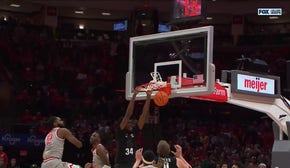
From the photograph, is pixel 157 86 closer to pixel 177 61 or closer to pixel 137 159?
pixel 177 61

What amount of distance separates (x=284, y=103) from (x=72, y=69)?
19313 millimetres

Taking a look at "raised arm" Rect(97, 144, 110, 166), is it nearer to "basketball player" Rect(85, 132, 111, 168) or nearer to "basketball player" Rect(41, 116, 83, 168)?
"basketball player" Rect(85, 132, 111, 168)

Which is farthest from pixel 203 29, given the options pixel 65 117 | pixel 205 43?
pixel 65 117

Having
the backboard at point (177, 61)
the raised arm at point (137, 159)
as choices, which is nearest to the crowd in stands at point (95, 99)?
the backboard at point (177, 61)

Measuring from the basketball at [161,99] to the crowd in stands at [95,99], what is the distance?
11246mm

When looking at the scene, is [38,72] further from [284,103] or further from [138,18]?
[284,103]

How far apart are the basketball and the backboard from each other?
623mm

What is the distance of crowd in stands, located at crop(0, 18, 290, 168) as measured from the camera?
74.1ft

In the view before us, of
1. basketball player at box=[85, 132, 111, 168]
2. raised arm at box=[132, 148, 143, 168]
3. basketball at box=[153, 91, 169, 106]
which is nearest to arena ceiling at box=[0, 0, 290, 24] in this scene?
basketball at box=[153, 91, 169, 106]

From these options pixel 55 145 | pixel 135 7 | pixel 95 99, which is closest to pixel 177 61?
pixel 55 145

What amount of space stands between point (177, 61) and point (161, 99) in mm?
1471

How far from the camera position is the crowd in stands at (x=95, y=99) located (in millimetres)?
22578

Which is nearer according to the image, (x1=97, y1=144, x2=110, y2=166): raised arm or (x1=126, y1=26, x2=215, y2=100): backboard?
(x1=97, y1=144, x2=110, y2=166): raised arm

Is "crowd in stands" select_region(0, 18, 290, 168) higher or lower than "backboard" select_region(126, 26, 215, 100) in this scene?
lower
